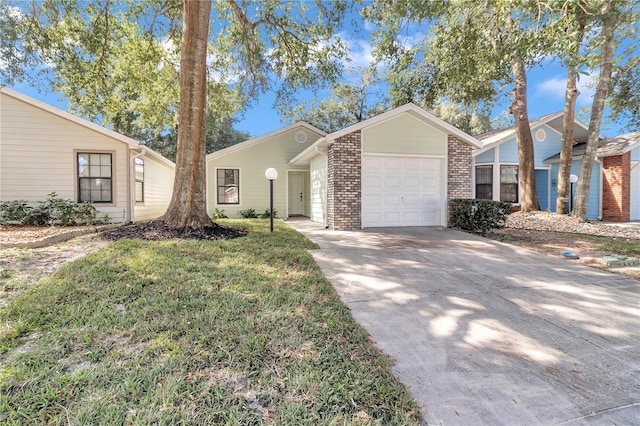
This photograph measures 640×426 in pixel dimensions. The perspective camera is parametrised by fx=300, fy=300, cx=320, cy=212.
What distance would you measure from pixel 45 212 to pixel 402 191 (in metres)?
10.6

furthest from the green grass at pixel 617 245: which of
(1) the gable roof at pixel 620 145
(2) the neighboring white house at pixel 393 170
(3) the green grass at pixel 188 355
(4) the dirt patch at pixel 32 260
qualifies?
(4) the dirt patch at pixel 32 260

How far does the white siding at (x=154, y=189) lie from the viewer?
37.2 ft

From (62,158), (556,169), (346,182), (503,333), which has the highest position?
(556,169)

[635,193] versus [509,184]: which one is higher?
[509,184]

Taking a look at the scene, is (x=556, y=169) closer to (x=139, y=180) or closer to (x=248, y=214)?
(x=248, y=214)

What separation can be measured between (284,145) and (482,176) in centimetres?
919

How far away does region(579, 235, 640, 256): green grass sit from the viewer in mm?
6067

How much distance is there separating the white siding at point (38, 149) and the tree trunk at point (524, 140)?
14521mm

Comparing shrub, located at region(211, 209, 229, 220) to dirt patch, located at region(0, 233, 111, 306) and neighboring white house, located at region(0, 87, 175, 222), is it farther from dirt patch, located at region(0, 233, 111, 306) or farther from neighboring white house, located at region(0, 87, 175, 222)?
dirt patch, located at region(0, 233, 111, 306)

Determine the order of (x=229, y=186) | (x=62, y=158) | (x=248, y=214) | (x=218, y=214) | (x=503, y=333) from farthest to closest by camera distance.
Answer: (x=229, y=186) < (x=248, y=214) < (x=218, y=214) < (x=62, y=158) < (x=503, y=333)

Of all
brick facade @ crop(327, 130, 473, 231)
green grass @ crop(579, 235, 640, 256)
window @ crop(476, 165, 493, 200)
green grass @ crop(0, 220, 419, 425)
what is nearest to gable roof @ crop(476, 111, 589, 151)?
window @ crop(476, 165, 493, 200)

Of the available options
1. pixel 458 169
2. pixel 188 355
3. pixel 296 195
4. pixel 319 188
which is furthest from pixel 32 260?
pixel 296 195

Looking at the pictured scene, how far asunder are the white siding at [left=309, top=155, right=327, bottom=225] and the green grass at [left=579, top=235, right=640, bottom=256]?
6.85 metres

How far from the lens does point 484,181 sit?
1358 centimetres
